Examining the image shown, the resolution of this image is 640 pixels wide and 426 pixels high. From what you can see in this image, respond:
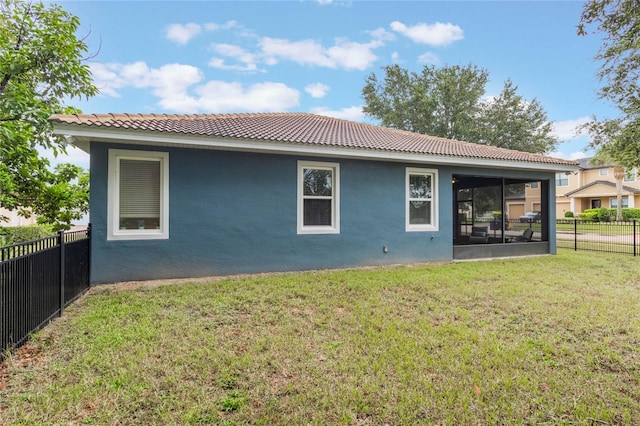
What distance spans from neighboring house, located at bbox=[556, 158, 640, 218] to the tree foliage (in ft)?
29.6

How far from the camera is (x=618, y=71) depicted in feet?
26.7

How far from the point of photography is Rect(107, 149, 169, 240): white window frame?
253 inches

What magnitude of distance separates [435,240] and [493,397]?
23.0ft

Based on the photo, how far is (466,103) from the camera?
27.7 meters

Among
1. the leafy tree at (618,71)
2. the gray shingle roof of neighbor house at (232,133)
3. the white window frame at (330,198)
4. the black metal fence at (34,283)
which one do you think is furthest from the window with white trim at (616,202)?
the black metal fence at (34,283)

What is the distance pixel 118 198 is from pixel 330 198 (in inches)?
184

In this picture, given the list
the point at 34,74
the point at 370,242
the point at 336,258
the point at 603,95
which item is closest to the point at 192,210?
the point at 336,258

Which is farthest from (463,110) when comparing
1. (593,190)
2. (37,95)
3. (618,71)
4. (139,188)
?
(37,95)

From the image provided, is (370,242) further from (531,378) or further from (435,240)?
(531,378)

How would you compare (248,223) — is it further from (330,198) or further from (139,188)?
(139,188)

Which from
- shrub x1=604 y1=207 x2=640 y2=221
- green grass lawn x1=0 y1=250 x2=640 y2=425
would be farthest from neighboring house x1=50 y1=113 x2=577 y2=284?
shrub x1=604 y1=207 x2=640 y2=221

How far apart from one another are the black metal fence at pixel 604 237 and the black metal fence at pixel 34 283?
15.4m

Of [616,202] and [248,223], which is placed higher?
[616,202]

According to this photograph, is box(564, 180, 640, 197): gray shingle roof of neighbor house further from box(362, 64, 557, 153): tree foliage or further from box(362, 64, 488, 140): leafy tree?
box(362, 64, 488, 140): leafy tree
